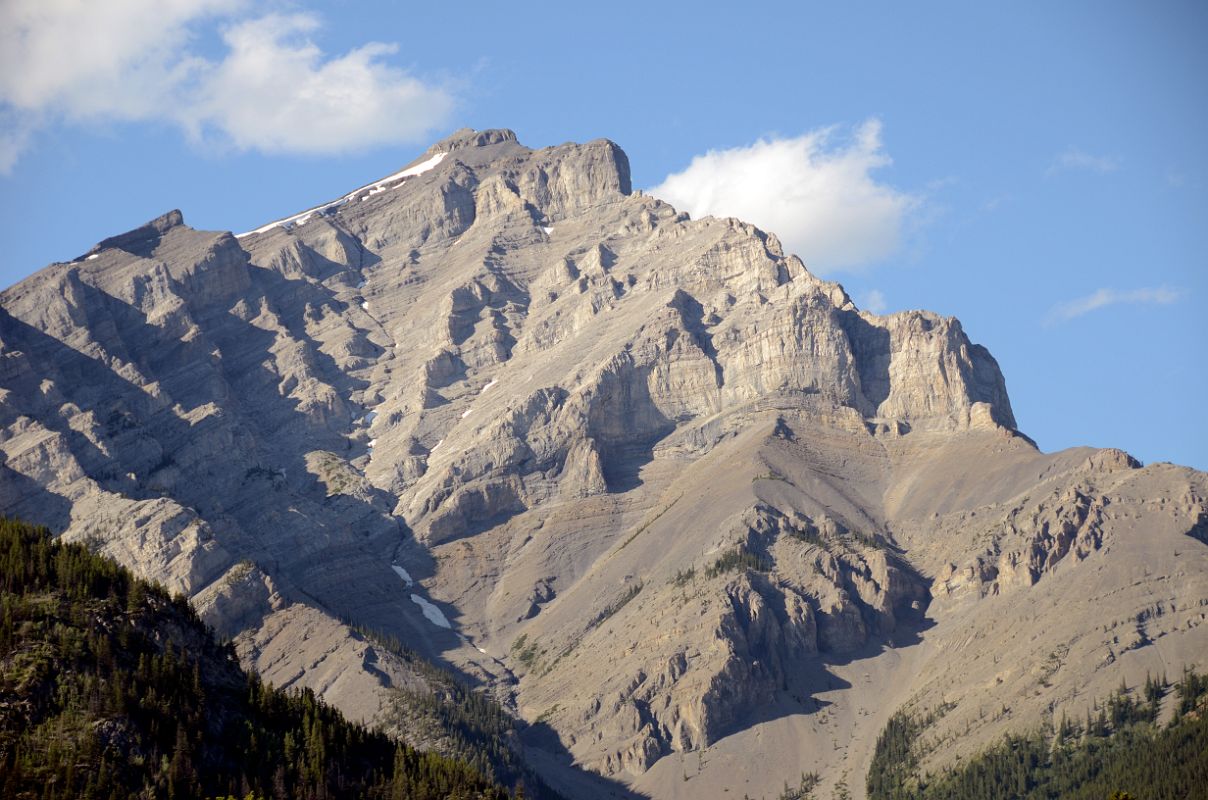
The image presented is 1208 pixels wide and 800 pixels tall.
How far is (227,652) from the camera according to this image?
145 metres

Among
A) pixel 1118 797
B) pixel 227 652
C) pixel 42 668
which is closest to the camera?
pixel 1118 797

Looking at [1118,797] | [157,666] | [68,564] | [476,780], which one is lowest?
[1118,797]

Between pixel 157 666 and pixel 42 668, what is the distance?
8026mm

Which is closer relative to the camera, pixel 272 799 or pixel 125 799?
pixel 125 799

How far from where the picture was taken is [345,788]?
13612 cm

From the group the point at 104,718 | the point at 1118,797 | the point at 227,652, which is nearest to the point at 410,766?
the point at 227,652

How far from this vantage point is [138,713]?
415ft

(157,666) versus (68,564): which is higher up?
(68,564)

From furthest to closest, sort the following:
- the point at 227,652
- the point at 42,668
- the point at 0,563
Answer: the point at 227,652 < the point at 0,563 < the point at 42,668

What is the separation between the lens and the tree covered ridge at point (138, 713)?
121812mm

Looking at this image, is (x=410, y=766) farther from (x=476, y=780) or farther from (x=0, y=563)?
(x=0, y=563)

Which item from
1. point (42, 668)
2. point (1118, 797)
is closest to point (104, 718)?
point (42, 668)

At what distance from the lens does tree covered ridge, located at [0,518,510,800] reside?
122 metres

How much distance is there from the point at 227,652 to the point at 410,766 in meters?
16.2
